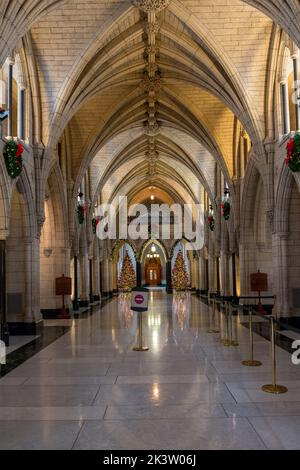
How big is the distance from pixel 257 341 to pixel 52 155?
8.64m

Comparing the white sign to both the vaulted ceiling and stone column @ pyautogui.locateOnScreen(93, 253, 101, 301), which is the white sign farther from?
stone column @ pyautogui.locateOnScreen(93, 253, 101, 301)

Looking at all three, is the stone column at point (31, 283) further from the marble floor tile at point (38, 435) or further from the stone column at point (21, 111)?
the marble floor tile at point (38, 435)

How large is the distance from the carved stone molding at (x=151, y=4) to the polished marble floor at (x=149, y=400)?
30.5 ft

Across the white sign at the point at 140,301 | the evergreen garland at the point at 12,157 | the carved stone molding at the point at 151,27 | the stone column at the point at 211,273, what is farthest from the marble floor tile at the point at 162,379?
the stone column at the point at 211,273

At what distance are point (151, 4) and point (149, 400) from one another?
1089 cm

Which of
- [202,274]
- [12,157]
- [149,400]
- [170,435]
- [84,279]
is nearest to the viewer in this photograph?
[170,435]

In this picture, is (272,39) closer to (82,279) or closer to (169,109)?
(169,109)

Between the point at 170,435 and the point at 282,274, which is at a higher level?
the point at 282,274

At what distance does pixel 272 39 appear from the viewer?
548 inches

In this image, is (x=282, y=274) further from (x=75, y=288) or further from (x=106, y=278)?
(x=106, y=278)

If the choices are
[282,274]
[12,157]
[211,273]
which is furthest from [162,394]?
[211,273]
